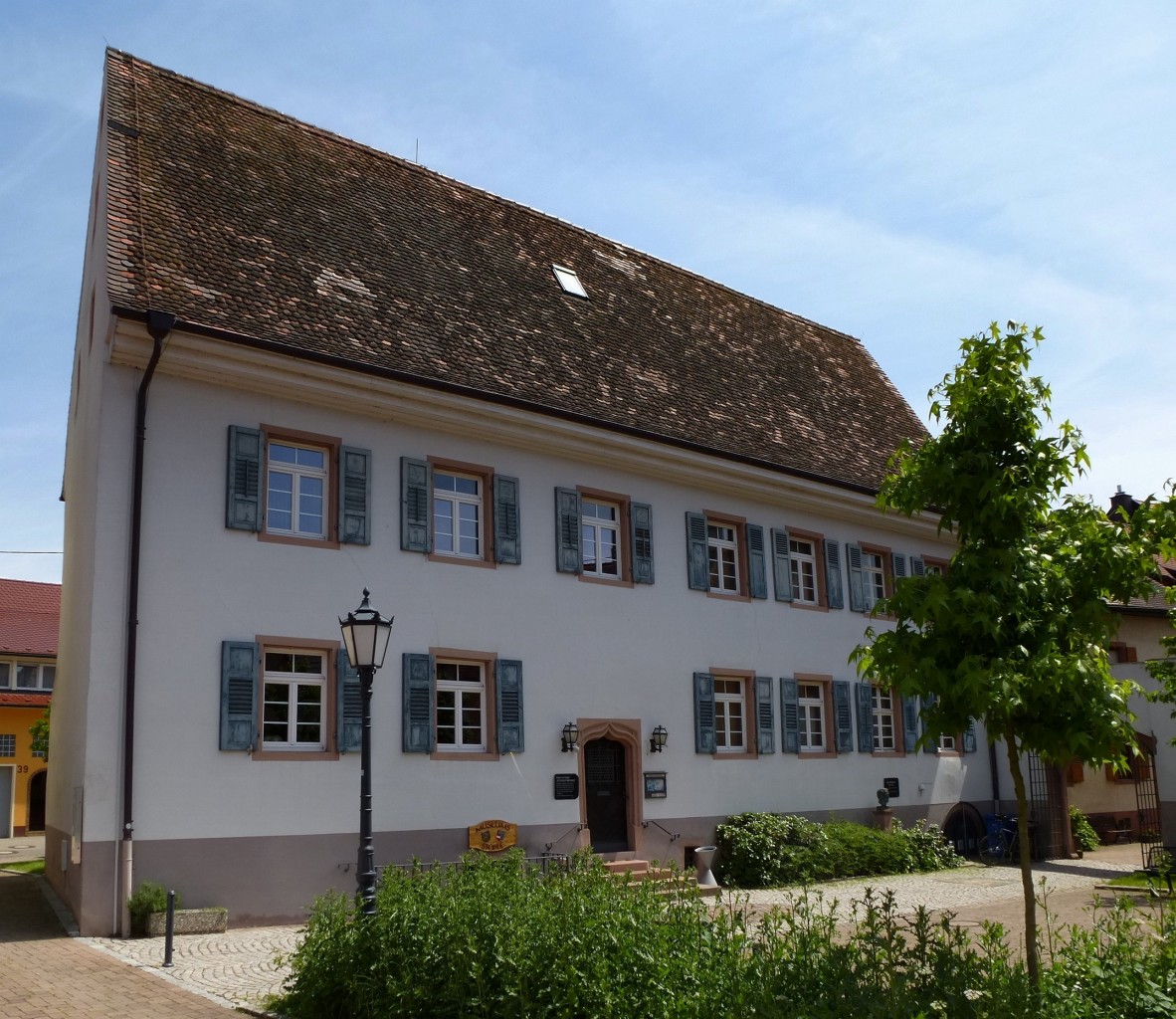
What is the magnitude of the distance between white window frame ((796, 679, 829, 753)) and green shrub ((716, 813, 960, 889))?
5.18 ft

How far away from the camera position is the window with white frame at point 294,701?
570 inches

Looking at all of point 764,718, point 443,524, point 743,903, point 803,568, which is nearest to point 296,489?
point 443,524

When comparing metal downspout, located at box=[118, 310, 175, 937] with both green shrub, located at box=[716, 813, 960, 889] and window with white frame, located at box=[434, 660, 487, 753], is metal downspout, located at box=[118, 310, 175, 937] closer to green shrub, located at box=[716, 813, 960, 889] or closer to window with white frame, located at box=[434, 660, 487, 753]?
window with white frame, located at box=[434, 660, 487, 753]

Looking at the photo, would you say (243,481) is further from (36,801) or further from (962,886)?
(36,801)

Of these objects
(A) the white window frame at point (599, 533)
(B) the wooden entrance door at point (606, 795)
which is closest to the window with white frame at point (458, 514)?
(A) the white window frame at point (599, 533)

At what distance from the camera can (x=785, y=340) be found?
87.0 ft

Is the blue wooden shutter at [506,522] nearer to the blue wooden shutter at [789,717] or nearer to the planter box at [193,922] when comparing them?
the planter box at [193,922]

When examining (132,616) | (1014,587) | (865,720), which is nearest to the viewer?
(1014,587)

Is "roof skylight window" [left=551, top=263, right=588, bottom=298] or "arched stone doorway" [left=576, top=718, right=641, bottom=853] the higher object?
"roof skylight window" [left=551, top=263, right=588, bottom=298]

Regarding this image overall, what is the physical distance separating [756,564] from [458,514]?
6.11 metres

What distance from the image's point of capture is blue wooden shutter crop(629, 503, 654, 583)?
61.0 ft

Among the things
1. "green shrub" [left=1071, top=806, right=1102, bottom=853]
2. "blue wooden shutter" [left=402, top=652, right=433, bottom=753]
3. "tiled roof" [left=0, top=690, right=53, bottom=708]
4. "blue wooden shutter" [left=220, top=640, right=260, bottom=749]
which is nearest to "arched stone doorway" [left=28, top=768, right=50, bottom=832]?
"tiled roof" [left=0, top=690, right=53, bottom=708]

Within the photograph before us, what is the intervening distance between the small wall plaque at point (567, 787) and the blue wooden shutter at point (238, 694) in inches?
182

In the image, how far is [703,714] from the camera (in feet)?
62.6
